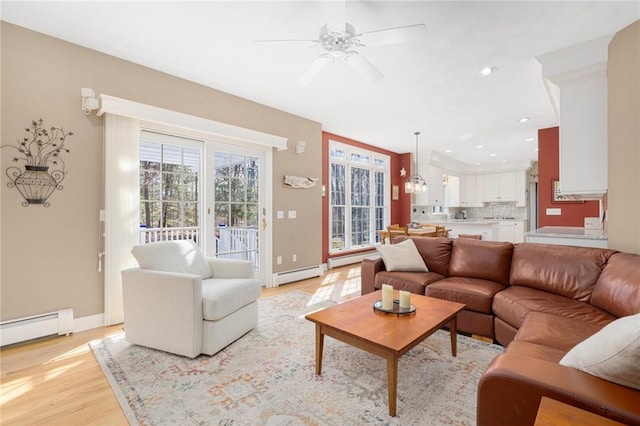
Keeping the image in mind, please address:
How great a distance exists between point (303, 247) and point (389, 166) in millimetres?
3679

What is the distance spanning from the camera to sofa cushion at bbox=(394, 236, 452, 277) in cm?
333

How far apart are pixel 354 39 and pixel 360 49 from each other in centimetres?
49

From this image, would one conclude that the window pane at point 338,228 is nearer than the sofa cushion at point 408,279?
No

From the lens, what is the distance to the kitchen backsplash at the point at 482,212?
307 inches

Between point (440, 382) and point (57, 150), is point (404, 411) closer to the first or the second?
point (440, 382)

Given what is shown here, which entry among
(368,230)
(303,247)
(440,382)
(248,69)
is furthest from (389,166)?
(440,382)

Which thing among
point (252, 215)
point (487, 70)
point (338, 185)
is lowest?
point (252, 215)

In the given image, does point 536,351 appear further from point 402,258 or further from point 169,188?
point 169,188

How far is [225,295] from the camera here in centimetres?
235

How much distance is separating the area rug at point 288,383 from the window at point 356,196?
3668 mm

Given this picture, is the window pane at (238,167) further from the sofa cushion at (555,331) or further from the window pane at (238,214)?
the sofa cushion at (555,331)

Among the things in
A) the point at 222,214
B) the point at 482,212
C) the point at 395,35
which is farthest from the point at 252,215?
the point at 482,212

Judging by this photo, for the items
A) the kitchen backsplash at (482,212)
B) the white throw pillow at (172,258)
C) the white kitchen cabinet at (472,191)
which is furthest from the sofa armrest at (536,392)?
the white kitchen cabinet at (472,191)

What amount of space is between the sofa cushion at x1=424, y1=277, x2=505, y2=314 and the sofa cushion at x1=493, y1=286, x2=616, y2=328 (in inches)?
3.0
